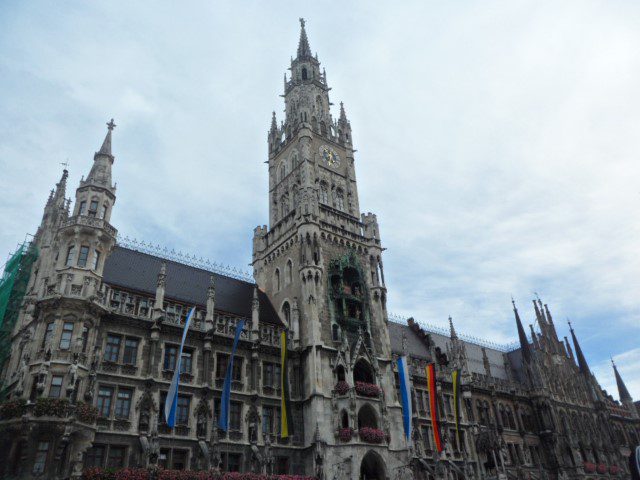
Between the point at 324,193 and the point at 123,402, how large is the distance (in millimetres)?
28807

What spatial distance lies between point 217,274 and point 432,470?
2613cm

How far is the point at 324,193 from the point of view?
54719 mm

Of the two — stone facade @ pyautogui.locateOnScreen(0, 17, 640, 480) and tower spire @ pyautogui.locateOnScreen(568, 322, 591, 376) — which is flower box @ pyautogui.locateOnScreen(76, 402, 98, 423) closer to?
stone facade @ pyautogui.locateOnScreen(0, 17, 640, 480)

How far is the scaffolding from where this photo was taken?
4012 centimetres

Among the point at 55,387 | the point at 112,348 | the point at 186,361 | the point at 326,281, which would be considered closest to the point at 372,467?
the point at 326,281

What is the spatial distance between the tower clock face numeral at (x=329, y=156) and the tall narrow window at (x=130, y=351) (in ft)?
96.0

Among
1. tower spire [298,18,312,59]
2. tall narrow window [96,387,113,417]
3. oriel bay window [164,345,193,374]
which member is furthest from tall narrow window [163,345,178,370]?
tower spire [298,18,312,59]

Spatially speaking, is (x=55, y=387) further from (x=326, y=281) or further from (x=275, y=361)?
(x=326, y=281)

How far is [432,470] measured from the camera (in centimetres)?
4547

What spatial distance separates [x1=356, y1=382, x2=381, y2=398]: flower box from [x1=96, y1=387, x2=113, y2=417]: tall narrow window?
62.8 feet

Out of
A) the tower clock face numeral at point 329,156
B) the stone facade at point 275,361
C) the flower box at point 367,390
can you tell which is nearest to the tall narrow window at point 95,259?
the stone facade at point 275,361

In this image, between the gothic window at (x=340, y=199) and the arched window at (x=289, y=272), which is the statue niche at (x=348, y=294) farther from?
the gothic window at (x=340, y=199)

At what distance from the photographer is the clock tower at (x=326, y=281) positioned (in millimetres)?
41500

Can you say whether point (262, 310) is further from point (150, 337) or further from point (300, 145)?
point (300, 145)
